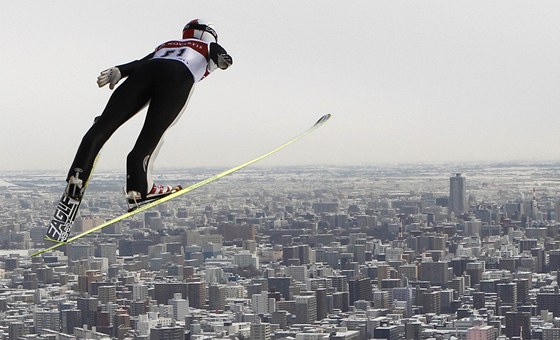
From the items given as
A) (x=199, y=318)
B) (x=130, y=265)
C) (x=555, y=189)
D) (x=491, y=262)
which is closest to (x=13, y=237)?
(x=199, y=318)

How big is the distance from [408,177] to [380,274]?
3.62 metres

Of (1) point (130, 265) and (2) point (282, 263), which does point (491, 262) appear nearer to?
(2) point (282, 263)

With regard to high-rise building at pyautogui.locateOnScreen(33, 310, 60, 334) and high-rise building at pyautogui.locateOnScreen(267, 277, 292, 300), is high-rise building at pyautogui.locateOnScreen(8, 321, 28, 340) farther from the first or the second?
high-rise building at pyautogui.locateOnScreen(267, 277, 292, 300)

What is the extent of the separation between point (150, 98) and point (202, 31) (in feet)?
0.93

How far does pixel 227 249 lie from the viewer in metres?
49.1

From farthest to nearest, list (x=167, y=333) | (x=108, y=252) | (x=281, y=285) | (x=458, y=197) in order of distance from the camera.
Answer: (x=458, y=197) → (x=281, y=285) → (x=108, y=252) → (x=167, y=333)

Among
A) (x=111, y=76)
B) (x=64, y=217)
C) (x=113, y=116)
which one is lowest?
(x=64, y=217)

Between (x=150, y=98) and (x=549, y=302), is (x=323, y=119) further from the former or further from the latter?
(x=549, y=302)

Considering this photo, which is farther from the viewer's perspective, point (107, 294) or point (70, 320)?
point (107, 294)

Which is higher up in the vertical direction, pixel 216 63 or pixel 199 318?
pixel 216 63

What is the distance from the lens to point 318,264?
49844mm

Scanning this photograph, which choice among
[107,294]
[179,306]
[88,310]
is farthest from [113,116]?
[107,294]

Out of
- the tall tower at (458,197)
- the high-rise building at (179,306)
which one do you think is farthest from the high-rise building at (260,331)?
the tall tower at (458,197)

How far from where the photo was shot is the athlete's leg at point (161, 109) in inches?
168
